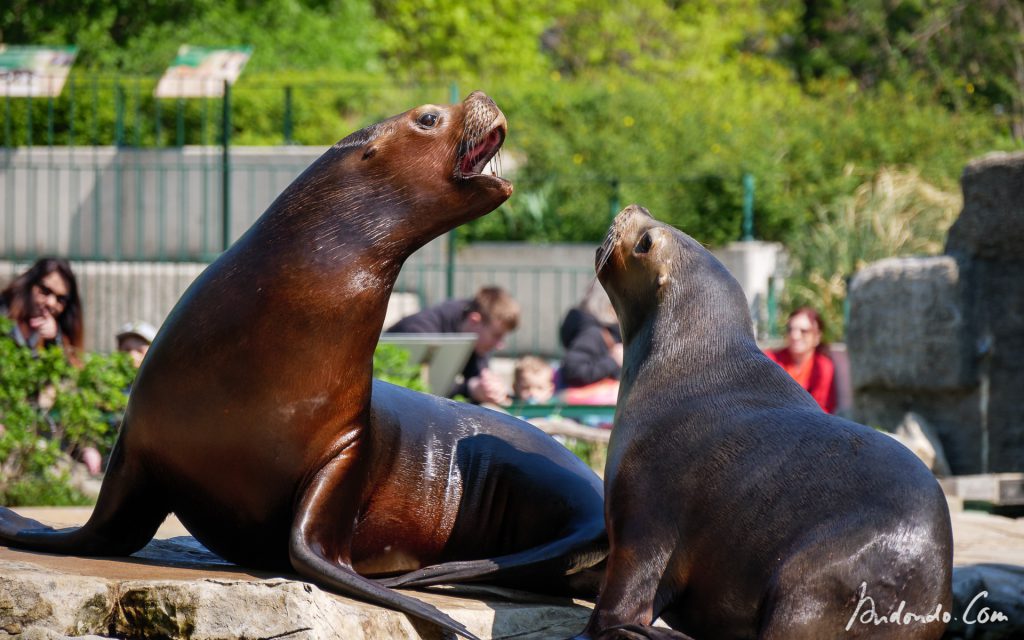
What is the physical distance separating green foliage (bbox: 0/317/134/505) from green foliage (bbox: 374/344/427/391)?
4.70 feet

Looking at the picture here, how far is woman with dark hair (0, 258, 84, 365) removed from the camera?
779 cm

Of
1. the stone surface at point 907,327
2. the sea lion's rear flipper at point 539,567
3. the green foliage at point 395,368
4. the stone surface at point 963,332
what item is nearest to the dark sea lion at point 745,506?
the sea lion's rear flipper at point 539,567

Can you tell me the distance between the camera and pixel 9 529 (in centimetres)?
396

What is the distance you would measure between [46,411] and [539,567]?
426 cm

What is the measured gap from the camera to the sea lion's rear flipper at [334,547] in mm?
3279

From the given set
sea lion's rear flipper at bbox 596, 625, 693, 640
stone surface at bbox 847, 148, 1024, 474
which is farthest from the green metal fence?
sea lion's rear flipper at bbox 596, 625, 693, 640

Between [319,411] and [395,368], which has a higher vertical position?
[319,411]

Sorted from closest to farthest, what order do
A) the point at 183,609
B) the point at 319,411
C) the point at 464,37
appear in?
the point at 183,609 < the point at 319,411 < the point at 464,37

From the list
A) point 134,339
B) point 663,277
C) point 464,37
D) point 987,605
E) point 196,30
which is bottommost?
point 987,605

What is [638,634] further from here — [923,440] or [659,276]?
[923,440]

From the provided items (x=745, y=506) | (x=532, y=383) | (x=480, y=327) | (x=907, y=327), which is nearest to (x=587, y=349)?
(x=532, y=383)

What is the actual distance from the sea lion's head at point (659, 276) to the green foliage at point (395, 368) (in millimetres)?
4268

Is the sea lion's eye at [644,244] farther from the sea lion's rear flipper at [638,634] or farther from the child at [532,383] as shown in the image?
the child at [532,383]

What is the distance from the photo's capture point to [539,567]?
12.8ft
